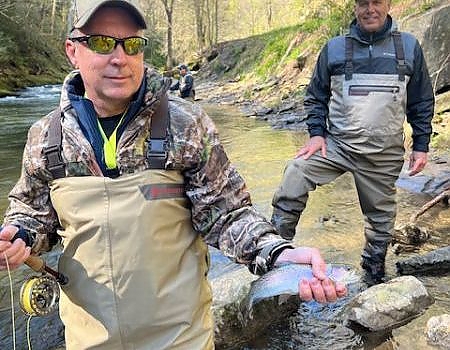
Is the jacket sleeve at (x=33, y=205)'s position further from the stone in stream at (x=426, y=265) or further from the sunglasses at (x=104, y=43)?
the stone in stream at (x=426, y=265)

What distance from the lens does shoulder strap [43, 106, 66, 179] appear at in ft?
6.59

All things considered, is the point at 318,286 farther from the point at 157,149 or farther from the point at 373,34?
the point at 373,34

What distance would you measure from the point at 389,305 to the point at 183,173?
2592 mm

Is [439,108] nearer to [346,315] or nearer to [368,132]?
[368,132]

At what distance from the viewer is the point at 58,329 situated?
15.1 feet

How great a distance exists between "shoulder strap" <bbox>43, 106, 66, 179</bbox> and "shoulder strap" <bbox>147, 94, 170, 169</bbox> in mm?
333

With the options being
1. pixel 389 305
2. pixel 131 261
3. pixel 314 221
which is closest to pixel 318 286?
pixel 131 261

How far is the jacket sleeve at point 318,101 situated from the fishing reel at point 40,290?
→ 293 centimetres

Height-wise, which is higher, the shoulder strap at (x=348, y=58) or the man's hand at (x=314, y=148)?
the shoulder strap at (x=348, y=58)

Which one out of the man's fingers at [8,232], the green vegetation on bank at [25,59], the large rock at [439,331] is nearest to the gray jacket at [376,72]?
the large rock at [439,331]

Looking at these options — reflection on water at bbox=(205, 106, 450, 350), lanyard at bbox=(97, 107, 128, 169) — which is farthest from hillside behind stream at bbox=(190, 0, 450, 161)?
lanyard at bbox=(97, 107, 128, 169)

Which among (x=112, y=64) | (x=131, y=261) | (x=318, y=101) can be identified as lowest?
(x=131, y=261)

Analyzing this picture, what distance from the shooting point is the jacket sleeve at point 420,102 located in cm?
443

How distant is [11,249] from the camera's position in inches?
76.8
